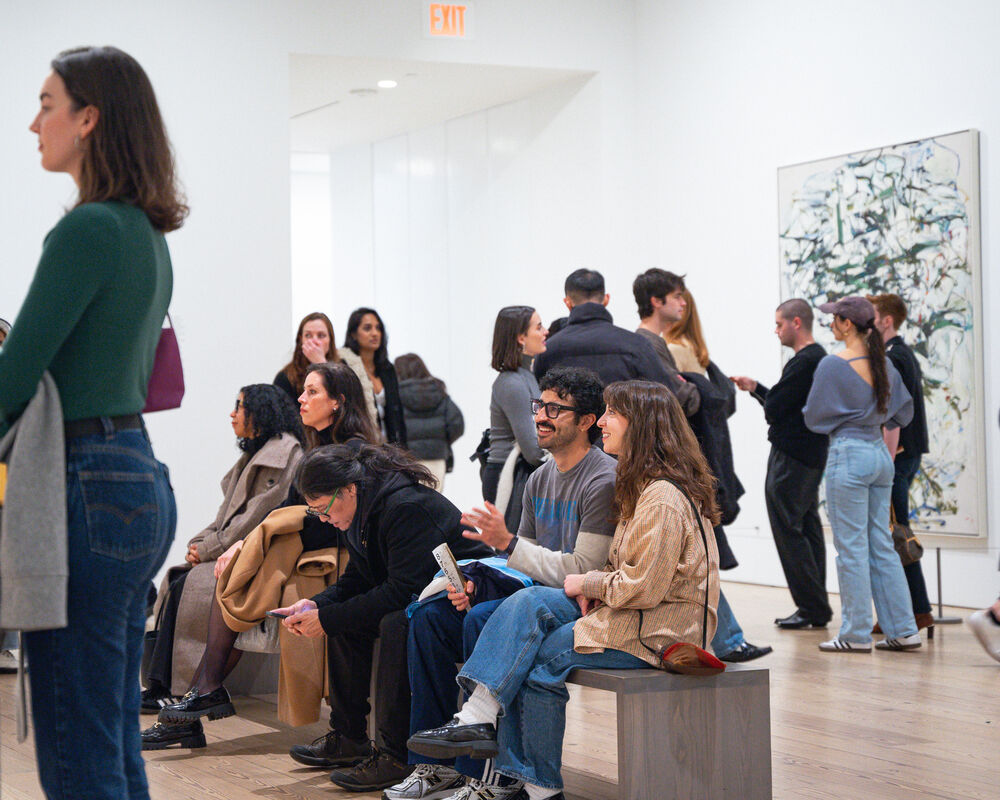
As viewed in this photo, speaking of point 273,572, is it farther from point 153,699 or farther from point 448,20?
point 448,20

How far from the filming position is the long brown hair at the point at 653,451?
325 cm

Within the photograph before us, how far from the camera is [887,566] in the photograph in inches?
225

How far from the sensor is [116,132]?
192cm

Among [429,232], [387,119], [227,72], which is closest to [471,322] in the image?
[429,232]

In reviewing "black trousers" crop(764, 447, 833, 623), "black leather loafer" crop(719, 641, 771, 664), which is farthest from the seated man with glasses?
"black trousers" crop(764, 447, 833, 623)

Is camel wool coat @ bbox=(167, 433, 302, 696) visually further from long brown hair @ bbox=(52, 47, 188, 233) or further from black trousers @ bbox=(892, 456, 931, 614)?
black trousers @ bbox=(892, 456, 931, 614)

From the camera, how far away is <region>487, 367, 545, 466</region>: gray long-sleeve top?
16.0 ft

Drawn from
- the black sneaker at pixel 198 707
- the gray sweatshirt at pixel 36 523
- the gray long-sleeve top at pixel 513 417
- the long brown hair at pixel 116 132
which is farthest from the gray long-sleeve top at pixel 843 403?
the gray sweatshirt at pixel 36 523

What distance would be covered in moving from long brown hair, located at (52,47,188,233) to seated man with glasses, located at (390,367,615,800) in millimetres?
1533

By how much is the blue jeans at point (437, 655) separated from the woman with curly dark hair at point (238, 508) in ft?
4.09

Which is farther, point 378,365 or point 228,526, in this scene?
point 378,365

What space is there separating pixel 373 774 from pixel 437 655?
417 millimetres

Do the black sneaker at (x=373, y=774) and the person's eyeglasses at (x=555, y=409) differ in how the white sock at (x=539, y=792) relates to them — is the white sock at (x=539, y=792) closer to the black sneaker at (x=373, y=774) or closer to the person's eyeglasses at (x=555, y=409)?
the black sneaker at (x=373, y=774)

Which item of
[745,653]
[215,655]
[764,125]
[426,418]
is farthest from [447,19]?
[215,655]
